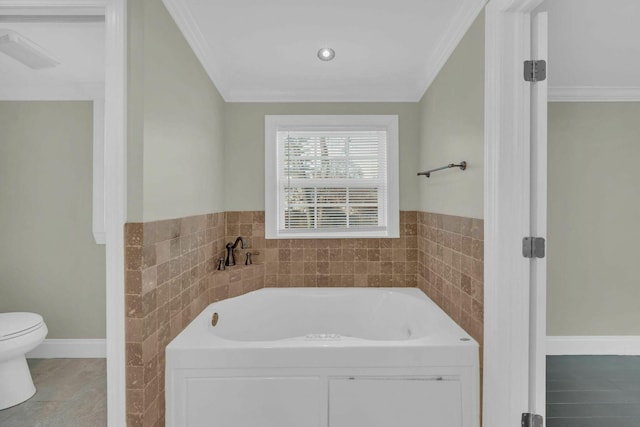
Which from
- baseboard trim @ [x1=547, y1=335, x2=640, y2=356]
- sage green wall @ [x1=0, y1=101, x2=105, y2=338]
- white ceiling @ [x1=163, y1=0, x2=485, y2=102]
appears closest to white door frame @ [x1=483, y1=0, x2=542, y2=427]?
white ceiling @ [x1=163, y1=0, x2=485, y2=102]

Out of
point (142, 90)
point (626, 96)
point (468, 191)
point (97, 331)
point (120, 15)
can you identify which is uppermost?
point (626, 96)

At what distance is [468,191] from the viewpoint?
1.82 m

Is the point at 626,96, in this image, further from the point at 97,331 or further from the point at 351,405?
the point at 97,331

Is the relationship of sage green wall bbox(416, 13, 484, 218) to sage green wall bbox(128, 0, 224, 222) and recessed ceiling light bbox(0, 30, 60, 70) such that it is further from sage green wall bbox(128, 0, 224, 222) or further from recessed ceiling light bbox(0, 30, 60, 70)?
recessed ceiling light bbox(0, 30, 60, 70)

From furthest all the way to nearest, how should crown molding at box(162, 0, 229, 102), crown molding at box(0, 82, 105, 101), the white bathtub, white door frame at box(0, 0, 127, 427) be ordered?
crown molding at box(0, 82, 105, 101), crown molding at box(162, 0, 229, 102), the white bathtub, white door frame at box(0, 0, 127, 427)

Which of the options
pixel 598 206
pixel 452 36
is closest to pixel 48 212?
pixel 452 36

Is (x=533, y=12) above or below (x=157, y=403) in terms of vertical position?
above

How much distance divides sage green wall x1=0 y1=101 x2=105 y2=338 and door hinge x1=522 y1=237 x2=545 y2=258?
9.97ft

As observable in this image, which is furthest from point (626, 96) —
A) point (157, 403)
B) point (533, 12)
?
point (157, 403)

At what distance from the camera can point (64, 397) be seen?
7.51ft

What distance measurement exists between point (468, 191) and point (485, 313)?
0.63 meters

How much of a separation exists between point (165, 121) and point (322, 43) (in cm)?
112

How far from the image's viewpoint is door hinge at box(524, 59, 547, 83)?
142 cm

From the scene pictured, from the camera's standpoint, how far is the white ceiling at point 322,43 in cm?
180
